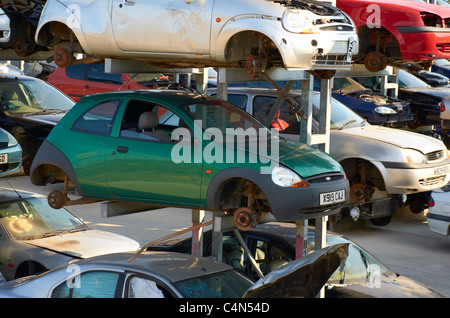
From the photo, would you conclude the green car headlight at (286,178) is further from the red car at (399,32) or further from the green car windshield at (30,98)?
the green car windshield at (30,98)

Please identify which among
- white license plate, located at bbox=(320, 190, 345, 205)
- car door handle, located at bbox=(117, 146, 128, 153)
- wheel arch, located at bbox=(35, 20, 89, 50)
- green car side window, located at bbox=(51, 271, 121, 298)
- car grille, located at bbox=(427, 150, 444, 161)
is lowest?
car grille, located at bbox=(427, 150, 444, 161)

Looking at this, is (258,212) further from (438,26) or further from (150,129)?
(438,26)

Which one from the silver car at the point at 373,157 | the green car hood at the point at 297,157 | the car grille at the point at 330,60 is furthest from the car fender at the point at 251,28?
the silver car at the point at 373,157

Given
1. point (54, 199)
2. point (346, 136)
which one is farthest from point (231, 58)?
point (346, 136)

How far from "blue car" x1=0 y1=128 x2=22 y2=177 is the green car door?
235 centimetres

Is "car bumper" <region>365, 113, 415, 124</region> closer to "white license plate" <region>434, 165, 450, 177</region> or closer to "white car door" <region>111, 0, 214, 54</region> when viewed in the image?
"white license plate" <region>434, 165, 450, 177</region>

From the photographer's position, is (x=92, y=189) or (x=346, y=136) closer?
(x=92, y=189)

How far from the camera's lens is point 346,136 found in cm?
1070

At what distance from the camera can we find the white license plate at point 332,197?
6.80 meters

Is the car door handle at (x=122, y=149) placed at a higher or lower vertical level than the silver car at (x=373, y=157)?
higher

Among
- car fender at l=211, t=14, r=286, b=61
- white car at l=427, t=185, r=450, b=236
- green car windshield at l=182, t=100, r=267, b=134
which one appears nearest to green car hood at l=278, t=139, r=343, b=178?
green car windshield at l=182, t=100, r=267, b=134

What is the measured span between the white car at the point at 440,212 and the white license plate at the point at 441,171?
0.35m

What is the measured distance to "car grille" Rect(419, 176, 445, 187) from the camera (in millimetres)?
10250

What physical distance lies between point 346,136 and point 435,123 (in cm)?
557
